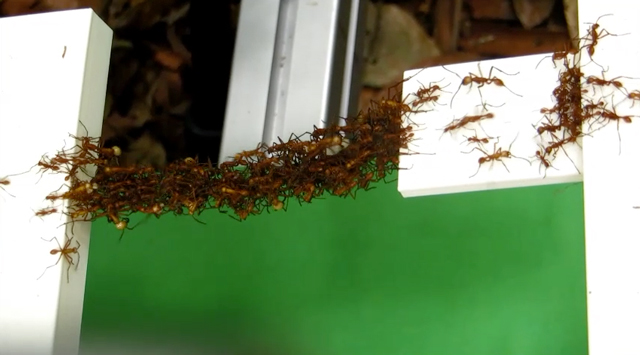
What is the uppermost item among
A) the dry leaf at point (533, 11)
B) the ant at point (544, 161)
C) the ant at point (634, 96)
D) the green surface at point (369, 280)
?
the dry leaf at point (533, 11)

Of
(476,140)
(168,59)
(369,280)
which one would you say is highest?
(168,59)

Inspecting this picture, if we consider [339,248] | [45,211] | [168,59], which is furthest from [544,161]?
[168,59]

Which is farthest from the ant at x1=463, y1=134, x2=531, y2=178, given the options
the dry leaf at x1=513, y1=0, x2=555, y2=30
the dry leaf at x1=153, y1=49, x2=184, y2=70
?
the dry leaf at x1=153, y1=49, x2=184, y2=70

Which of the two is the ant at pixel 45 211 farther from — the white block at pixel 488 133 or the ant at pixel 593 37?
the ant at pixel 593 37

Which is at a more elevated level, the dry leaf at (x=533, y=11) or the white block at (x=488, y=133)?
the dry leaf at (x=533, y=11)

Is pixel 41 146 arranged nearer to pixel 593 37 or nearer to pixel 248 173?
pixel 248 173

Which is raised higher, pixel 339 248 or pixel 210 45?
pixel 210 45

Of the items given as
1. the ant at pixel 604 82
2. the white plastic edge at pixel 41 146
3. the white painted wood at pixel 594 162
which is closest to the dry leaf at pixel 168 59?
the white plastic edge at pixel 41 146

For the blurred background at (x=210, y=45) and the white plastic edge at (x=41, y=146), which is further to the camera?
the blurred background at (x=210, y=45)
